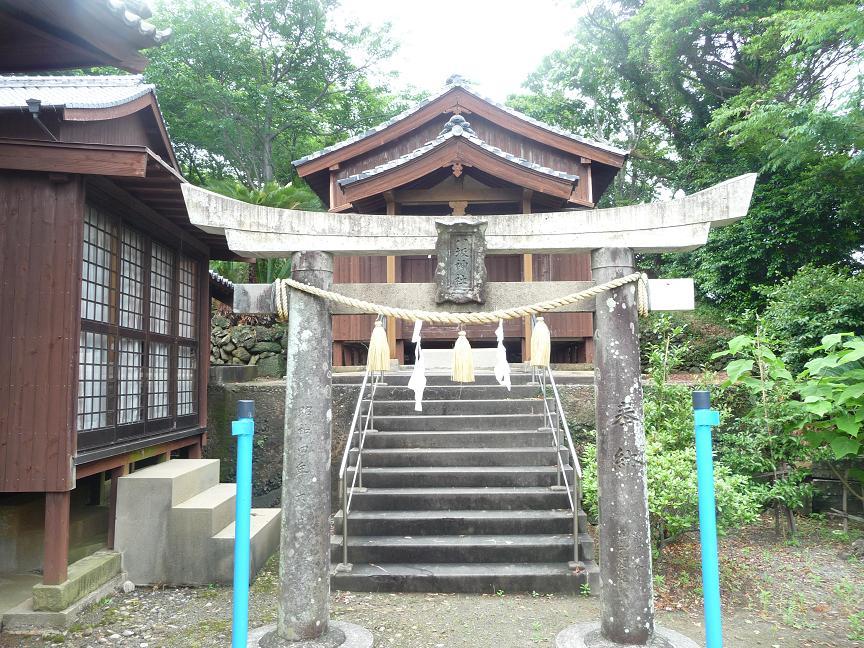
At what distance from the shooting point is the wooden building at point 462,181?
9.63 m

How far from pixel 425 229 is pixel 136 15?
2493 mm

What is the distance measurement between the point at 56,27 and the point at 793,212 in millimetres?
16935

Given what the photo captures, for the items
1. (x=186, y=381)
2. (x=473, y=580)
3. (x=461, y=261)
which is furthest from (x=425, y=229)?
(x=186, y=381)

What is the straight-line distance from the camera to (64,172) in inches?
206

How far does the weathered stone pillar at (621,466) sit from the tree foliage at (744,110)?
8562 millimetres

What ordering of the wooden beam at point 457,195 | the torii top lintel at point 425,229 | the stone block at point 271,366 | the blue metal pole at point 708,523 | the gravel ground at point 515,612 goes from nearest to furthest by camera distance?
1. the blue metal pole at point 708,523
2. the torii top lintel at point 425,229
3. the gravel ground at point 515,612
4. the wooden beam at point 457,195
5. the stone block at point 271,366

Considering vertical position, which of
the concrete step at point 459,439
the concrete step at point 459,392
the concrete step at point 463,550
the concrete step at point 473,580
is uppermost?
the concrete step at point 459,392

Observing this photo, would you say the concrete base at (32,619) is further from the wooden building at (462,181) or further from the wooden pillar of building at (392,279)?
the wooden building at (462,181)

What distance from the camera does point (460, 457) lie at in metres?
7.35

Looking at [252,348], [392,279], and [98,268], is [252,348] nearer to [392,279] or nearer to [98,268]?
[392,279]

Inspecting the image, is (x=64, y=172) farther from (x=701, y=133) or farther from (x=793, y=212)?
(x=701, y=133)

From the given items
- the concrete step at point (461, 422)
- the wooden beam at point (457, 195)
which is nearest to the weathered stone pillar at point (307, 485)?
the concrete step at point (461, 422)

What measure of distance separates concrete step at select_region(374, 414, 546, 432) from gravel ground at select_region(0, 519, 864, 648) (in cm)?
235

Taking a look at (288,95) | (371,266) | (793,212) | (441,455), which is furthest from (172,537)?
(288,95)
